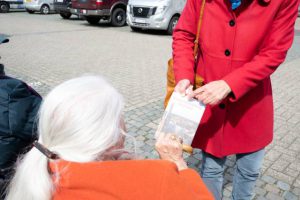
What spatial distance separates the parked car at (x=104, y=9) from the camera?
12539mm

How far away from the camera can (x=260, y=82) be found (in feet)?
6.09

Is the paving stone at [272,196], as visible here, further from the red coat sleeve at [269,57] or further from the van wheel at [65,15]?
the van wheel at [65,15]

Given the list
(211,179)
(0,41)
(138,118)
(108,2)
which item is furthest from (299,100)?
(108,2)

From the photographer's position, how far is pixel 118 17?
1344 cm

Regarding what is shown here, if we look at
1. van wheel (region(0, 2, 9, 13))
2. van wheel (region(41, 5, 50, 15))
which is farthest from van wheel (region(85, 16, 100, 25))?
van wheel (region(0, 2, 9, 13))

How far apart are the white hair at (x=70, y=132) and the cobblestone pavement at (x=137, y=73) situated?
2012 millimetres

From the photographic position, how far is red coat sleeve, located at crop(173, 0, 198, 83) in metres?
1.90

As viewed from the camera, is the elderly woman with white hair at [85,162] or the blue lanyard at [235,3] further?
the blue lanyard at [235,3]

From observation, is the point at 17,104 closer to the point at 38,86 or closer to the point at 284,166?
the point at 284,166

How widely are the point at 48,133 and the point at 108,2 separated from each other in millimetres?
12083

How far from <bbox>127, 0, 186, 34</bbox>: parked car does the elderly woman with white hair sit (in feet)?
32.3

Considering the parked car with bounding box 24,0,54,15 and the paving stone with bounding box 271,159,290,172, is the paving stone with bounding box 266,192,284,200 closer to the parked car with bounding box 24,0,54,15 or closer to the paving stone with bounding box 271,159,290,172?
the paving stone with bounding box 271,159,290,172

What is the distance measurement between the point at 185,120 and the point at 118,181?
2.32 ft

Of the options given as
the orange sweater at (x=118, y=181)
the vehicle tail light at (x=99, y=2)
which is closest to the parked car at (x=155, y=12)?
the vehicle tail light at (x=99, y=2)
